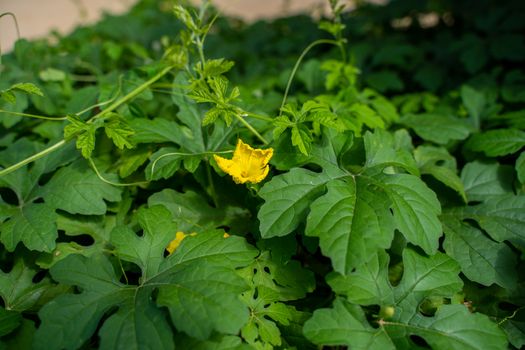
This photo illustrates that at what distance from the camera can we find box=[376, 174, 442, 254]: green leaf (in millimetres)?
1581

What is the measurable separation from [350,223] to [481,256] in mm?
637

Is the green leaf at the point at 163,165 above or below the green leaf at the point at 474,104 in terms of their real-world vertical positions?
above

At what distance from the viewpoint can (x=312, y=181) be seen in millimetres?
1730

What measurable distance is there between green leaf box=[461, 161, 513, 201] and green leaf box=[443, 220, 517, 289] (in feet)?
0.68

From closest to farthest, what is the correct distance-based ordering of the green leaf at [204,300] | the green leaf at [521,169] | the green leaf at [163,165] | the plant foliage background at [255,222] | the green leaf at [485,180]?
the green leaf at [204,300] → the plant foliage background at [255,222] → the green leaf at [163,165] → the green leaf at [521,169] → the green leaf at [485,180]

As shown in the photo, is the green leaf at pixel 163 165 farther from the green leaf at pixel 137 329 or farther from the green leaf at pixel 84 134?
the green leaf at pixel 137 329

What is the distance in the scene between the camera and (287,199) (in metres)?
1.67

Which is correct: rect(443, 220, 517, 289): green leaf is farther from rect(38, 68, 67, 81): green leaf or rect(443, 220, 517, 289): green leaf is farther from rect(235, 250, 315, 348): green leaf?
rect(38, 68, 67, 81): green leaf

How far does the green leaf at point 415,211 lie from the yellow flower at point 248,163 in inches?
15.8

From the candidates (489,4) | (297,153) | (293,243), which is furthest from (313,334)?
(489,4)

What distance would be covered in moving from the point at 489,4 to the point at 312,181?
9.82 feet

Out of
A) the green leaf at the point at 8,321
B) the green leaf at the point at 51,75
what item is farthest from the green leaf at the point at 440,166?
the green leaf at the point at 51,75

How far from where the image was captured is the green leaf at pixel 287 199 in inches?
63.6

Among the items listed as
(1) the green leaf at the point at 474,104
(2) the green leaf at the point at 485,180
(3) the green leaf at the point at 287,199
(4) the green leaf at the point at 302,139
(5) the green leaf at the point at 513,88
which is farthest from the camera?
(5) the green leaf at the point at 513,88
